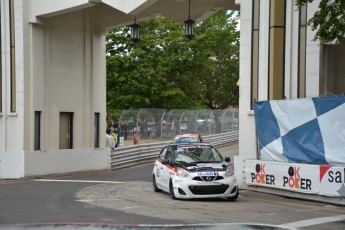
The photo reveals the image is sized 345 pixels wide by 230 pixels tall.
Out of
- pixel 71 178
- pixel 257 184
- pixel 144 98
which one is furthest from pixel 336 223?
pixel 144 98

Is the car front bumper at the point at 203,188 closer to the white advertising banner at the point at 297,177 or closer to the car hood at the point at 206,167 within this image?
the car hood at the point at 206,167

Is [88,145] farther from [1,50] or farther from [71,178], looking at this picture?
[1,50]

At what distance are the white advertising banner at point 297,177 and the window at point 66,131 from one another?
392 inches

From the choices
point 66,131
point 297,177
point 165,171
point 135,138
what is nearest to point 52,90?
point 66,131

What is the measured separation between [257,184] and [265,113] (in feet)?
6.87

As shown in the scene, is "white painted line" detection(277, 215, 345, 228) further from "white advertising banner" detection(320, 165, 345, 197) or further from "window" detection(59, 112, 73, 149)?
"window" detection(59, 112, 73, 149)

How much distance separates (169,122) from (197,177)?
2217 cm

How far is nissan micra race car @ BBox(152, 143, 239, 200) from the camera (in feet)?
49.3

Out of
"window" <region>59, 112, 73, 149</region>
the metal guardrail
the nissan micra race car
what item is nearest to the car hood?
the nissan micra race car

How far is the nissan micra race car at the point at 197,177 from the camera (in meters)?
15.0

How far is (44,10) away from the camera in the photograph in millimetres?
22453

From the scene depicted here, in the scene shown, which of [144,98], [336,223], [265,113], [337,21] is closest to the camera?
[336,223]

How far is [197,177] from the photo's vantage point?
49.3 feet

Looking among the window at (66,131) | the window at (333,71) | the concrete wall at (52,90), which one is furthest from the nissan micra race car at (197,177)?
the window at (66,131)
